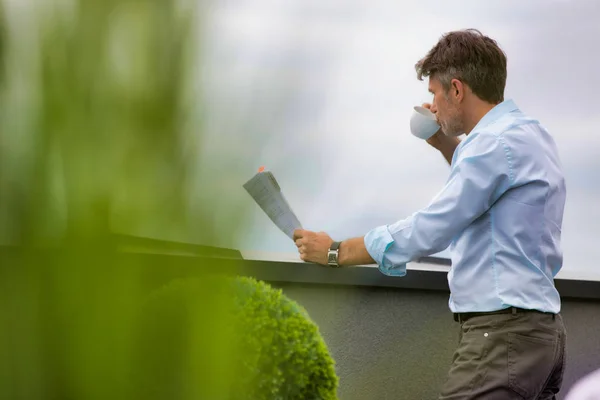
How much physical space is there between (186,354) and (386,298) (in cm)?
223

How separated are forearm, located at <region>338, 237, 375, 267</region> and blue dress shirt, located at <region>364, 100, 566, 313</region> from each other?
0.07 metres

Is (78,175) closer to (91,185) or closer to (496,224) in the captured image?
(91,185)

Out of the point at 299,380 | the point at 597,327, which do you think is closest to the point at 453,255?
the point at 299,380

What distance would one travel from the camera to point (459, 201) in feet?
6.20

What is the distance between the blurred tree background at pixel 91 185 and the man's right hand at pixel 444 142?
6.89 ft

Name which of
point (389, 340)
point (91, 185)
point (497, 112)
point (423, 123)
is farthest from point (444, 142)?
point (91, 185)

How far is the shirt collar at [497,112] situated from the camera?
2051 millimetres

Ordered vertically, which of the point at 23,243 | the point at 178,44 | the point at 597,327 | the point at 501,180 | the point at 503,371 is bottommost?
the point at 597,327

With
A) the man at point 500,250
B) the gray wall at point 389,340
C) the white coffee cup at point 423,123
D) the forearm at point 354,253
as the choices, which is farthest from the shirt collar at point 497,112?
the gray wall at point 389,340

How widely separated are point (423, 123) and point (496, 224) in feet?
1.98

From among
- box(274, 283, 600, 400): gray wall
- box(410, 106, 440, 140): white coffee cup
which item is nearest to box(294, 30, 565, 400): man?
box(410, 106, 440, 140): white coffee cup

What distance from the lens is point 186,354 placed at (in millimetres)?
469

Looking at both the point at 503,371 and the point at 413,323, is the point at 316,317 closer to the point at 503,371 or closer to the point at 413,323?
the point at 413,323

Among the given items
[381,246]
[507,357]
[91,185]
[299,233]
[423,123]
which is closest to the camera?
[91,185]
